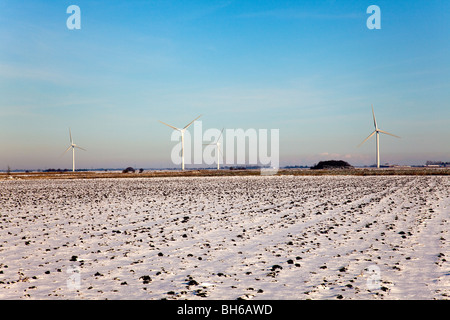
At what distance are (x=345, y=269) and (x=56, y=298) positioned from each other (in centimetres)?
758

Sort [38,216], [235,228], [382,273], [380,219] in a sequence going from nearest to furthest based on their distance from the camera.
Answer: [382,273], [235,228], [380,219], [38,216]

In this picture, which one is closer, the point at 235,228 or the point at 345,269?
the point at 345,269

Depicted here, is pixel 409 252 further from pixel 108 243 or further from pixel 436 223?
pixel 108 243

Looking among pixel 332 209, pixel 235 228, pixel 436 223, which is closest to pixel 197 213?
pixel 235 228

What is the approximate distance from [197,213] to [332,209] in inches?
350

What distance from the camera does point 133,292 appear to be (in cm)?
868

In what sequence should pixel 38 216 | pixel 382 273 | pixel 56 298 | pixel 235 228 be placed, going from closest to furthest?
pixel 56 298, pixel 382 273, pixel 235 228, pixel 38 216
